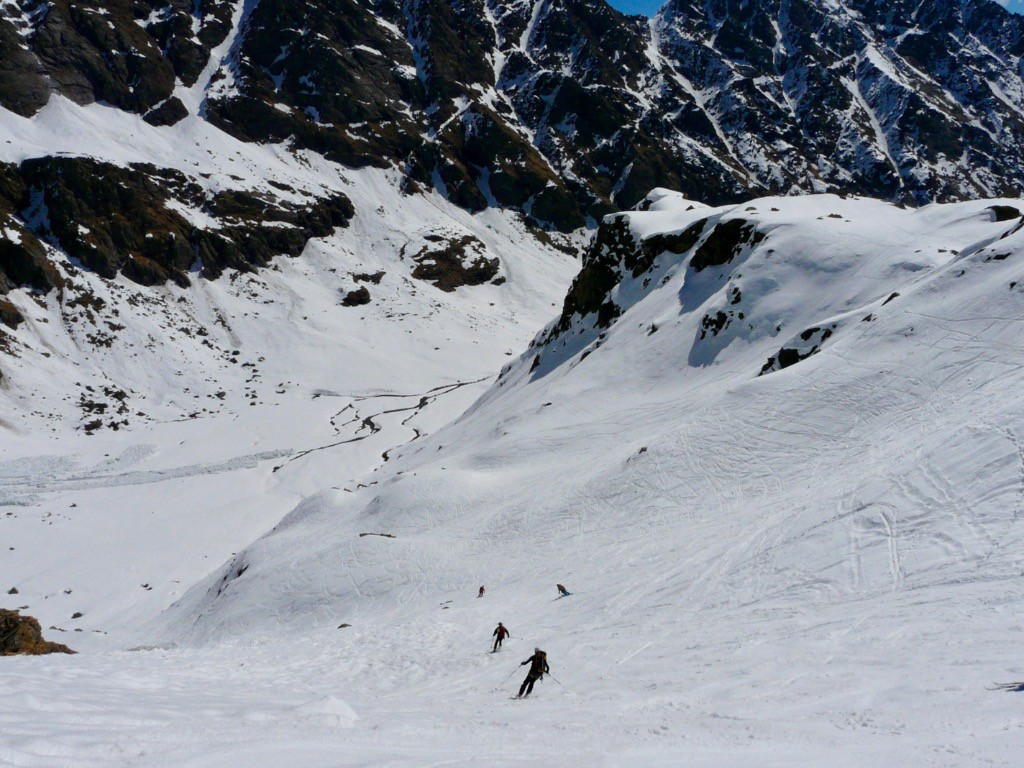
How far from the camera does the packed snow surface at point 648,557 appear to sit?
29.1ft

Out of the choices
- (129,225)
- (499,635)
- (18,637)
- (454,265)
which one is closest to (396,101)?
(454,265)

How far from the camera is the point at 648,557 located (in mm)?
20438

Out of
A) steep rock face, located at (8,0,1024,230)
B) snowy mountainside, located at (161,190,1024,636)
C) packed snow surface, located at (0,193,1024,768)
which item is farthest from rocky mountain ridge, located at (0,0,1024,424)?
snowy mountainside, located at (161,190,1024,636)

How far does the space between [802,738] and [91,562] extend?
49398mm

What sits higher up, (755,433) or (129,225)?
(129,225)

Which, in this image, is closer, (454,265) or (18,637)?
(18,637)

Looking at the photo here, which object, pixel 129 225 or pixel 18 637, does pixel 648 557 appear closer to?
pixel 18 637

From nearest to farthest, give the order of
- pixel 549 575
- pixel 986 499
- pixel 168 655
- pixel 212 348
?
pixel 986 499
pixel 168 655
pixel 549 575
pixel 212 348

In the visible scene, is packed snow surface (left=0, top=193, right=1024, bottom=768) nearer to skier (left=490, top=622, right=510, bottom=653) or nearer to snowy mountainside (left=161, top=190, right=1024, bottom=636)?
snowy mountainside (left=161, top=190, right=1024, bottom=636)

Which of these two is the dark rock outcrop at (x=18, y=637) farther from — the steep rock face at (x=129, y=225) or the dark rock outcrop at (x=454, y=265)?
the dark rock outcrop at (x=454, y=265)

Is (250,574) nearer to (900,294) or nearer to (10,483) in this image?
(900,294)

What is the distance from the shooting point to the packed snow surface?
29.1 feet

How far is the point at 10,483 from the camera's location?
189ft

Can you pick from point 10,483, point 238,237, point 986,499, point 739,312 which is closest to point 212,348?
point 238,237
